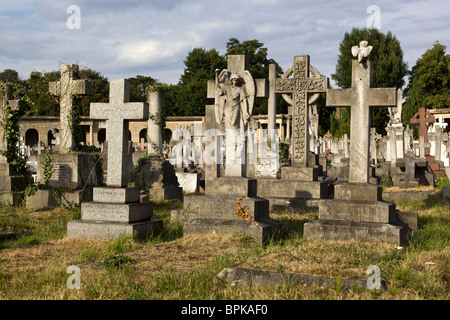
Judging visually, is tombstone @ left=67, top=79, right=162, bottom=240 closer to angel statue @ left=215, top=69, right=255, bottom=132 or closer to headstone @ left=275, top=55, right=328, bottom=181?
angel statue @ left=215, top=69, right=255, bottom=132

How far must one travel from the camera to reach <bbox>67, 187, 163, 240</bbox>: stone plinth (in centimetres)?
814

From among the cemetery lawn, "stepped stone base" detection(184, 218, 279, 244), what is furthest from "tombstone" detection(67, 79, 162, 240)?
→ "stepped stone base" detection(184, 218, 279, 244)

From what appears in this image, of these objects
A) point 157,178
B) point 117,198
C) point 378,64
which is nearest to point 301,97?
point 157,178

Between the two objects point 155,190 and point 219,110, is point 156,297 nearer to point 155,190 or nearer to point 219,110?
point 219,110

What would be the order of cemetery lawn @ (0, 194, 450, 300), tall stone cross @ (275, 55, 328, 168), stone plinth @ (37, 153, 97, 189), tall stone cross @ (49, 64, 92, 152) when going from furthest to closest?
1. tall stone cross @ (49, 64, 92, 152)
2. tall stone cross @ (275, 55, 328, 168)
3. stone plinth @ (37, 153, 97, 189)
4. cemetery lawn @ (0, 194, 450, 300)

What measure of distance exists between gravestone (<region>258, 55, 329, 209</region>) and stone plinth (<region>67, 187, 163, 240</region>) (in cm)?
383

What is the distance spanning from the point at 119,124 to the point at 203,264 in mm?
3497

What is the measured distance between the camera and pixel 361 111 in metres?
8.15

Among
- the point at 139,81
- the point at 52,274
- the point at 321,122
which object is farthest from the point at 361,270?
the point at 139,81

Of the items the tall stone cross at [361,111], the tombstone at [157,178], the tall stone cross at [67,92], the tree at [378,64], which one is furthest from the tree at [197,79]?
the tall stone cross at [361,111]

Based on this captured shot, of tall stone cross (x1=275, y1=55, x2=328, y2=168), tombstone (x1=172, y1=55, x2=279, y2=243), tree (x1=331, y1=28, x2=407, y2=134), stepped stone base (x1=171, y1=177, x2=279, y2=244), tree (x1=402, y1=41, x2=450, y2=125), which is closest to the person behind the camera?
stepped stone base (x1=171, y1=177, x2=279, y2=244)

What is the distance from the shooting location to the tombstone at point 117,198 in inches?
324

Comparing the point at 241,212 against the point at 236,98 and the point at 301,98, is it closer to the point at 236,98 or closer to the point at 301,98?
the point at 236,98

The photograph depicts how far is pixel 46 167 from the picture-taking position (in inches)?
492
